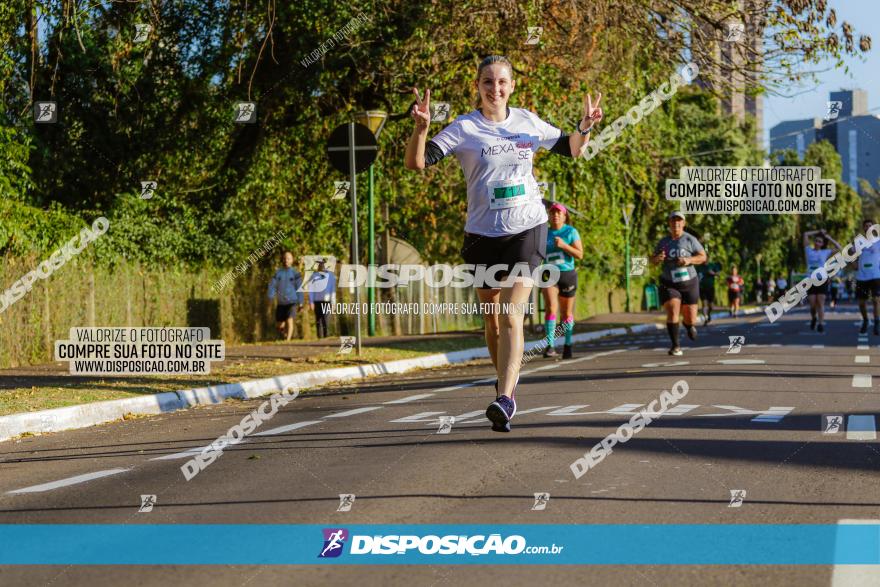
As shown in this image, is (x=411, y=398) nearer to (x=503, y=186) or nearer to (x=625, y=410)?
(x=625, y=410)

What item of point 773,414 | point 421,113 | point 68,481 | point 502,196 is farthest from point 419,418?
point 68,481

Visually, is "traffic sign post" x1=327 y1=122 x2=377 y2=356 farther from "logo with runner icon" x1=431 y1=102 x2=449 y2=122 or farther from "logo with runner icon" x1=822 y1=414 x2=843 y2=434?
"logo with runner icon" x1=822 y1=414 x2=843 y2=434

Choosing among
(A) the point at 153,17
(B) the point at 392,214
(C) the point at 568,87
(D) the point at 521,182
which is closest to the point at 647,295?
(B) the point at 392,214

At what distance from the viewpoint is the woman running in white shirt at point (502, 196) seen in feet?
24.2

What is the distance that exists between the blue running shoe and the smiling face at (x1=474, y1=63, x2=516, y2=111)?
1.87 metres

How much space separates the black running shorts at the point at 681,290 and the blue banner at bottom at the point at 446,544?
12.1 m

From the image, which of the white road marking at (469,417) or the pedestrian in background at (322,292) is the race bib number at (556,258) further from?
the pedestrian in background at (322,292)

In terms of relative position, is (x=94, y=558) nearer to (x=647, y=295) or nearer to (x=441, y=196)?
(x=441, y=196)

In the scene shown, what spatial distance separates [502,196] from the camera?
292 inches

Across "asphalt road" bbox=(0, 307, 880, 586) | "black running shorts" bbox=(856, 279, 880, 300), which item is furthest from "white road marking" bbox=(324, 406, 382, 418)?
"black running shorts" bbox=(856, 279, 880, 300)

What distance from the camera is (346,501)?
5.55m

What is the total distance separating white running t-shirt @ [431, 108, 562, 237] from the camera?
741 cm

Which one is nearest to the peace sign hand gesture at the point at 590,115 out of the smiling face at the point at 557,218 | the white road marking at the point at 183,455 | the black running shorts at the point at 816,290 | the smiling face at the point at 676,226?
the white road marking at the point at 183,455

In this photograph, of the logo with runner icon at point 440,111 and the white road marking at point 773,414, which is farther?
the logo with runner icon at point 440,111
